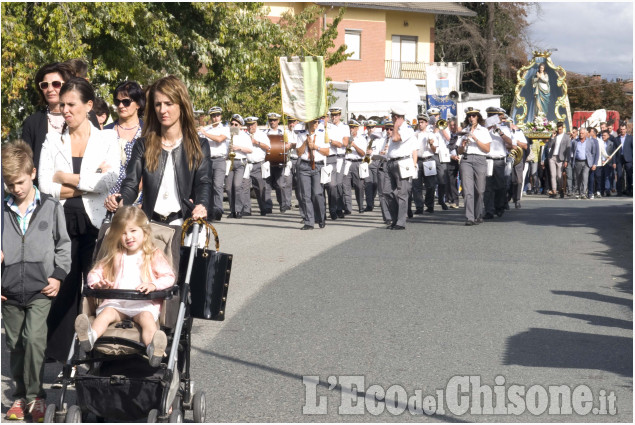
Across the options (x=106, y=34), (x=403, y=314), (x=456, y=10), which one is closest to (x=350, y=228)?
(x=106, y=34)

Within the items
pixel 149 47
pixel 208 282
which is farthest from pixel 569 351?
pixel 149 47

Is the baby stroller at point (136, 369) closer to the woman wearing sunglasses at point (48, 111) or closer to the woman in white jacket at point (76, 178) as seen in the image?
the woman in white jacket at point (76, 178)

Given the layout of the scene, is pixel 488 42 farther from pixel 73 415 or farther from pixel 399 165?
pixel 73 415

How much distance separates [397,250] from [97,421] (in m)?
9.22

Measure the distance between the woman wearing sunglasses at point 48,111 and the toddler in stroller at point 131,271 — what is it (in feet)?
5.05

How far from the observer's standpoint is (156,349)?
18.5 feet

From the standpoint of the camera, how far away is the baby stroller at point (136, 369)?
5.57 metres

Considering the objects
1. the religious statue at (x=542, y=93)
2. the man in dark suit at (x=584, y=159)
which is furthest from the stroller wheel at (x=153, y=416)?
the religious statue at (x=542, y=93)

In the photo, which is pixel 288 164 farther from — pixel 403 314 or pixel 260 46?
pixel 403 314

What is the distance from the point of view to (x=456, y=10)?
6184 centimetres

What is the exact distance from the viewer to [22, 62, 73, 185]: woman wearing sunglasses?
24.2 feet

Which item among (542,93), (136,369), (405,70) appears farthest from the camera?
(405,70)

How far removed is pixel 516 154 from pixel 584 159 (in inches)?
298

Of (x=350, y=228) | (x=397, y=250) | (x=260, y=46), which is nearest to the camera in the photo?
(x=397, y=250)
